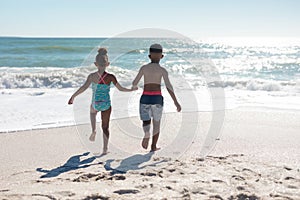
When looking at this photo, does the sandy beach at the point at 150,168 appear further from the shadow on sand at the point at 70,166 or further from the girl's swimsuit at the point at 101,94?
the girl's swimsuit at the point at 101,94

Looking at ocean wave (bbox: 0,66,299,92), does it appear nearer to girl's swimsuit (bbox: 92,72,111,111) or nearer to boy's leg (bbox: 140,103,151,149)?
boy's leg (bbox: 140,103,151,149)

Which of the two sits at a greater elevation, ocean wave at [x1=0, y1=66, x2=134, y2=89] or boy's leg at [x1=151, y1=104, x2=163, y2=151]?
ocean wave at [x1=0, y1=66, x2=134, y2=89]

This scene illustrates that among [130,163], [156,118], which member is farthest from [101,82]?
[130,163]

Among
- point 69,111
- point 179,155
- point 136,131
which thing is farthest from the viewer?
point 69,111

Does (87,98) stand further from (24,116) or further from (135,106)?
(24,116)

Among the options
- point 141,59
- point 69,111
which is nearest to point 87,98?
point 69,111

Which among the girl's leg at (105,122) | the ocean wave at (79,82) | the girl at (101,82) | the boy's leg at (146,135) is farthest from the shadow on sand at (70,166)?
the ocean wave at (79,82)

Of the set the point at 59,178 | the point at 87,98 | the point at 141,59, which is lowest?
the point at 59,178

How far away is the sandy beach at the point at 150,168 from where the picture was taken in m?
3.43

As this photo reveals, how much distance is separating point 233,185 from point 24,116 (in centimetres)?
535

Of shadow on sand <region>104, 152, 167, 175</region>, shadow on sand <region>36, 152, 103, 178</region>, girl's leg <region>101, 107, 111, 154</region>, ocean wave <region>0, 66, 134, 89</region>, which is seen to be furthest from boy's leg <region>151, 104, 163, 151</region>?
ocean wave <region>0, 66, 134, 89</region>

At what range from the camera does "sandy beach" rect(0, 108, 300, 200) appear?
343 centimetres

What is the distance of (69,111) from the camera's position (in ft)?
27.4

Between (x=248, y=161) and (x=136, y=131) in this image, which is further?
(x=136, y=131)
